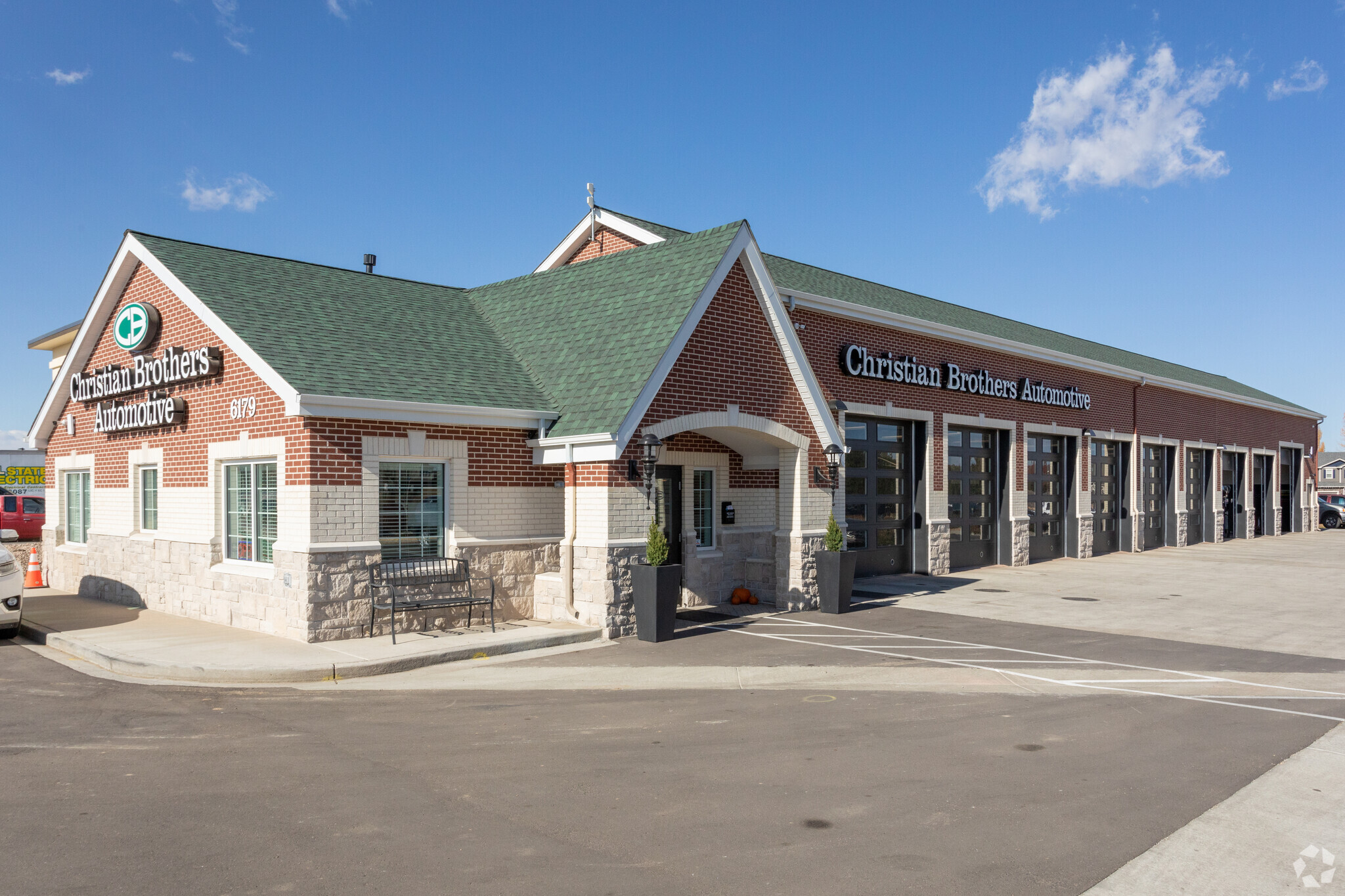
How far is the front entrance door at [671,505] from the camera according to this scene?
14812 mm

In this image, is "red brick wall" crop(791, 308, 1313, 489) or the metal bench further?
"red brick wall" crop(791, 308, 1313, 489)

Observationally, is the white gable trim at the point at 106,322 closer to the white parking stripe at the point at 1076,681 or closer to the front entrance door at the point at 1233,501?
the white parking stripe at the point at 1076,681

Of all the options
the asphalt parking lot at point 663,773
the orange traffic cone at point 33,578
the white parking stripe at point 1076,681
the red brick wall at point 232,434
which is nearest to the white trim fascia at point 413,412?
the red brick wall at point 232,434

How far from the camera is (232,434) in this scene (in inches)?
508

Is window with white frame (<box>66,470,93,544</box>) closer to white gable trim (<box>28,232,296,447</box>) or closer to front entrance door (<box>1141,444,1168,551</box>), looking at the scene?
white gable trim (<box>28,232,296,447</box>)

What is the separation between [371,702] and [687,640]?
462 centimetres

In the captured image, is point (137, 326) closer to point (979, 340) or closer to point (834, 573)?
point (834, 573)

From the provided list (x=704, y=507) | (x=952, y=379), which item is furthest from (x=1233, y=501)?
(x=704, y=507)

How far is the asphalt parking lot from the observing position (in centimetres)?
512

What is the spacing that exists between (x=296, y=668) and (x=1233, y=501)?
123 ft

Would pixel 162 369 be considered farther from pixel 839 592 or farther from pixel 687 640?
pixel 839 592

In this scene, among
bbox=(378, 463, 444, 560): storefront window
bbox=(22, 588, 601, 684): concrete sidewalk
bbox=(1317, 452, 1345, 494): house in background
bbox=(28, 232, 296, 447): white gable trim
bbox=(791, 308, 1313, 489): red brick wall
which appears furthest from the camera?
bbox=(1317, 452, 1345, 494): house in background

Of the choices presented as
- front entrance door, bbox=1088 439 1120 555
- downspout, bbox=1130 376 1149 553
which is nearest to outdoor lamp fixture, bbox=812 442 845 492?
front entrance door, bbox=1088 439 1120 555

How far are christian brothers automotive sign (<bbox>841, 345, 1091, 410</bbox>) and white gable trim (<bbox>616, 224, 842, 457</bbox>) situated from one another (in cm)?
358
